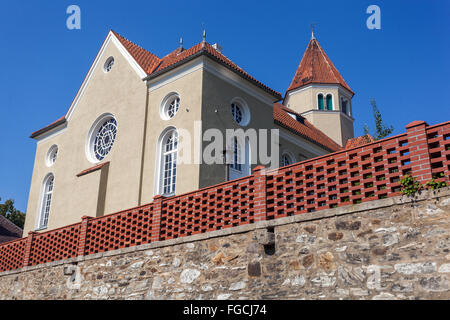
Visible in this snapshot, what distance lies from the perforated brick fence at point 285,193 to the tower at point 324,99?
22054 millimetres

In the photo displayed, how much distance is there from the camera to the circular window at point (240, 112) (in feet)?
60.2

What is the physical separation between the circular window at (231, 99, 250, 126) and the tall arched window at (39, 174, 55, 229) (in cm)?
1016

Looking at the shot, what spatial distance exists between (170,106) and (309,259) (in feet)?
37.0

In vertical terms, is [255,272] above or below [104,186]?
below

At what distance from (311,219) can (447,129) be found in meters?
2.80

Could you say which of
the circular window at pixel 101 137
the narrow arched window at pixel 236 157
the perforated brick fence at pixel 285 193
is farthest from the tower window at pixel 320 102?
the perforated brick fence at pixel 285 193

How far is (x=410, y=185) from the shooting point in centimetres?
735

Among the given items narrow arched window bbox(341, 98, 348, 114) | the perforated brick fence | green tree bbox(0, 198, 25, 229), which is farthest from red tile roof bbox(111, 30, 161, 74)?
green tree bbox(0, 198, 25, 229)

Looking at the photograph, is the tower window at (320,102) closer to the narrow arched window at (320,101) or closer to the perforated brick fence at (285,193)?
the narrow arched window at (320,101)

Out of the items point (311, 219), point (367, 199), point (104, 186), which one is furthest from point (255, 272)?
point (104, 186)

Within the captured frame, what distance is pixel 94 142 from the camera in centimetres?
2080

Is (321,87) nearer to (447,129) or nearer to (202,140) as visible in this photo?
(202,140)

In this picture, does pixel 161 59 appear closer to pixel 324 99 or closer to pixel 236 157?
pixel 236 157
